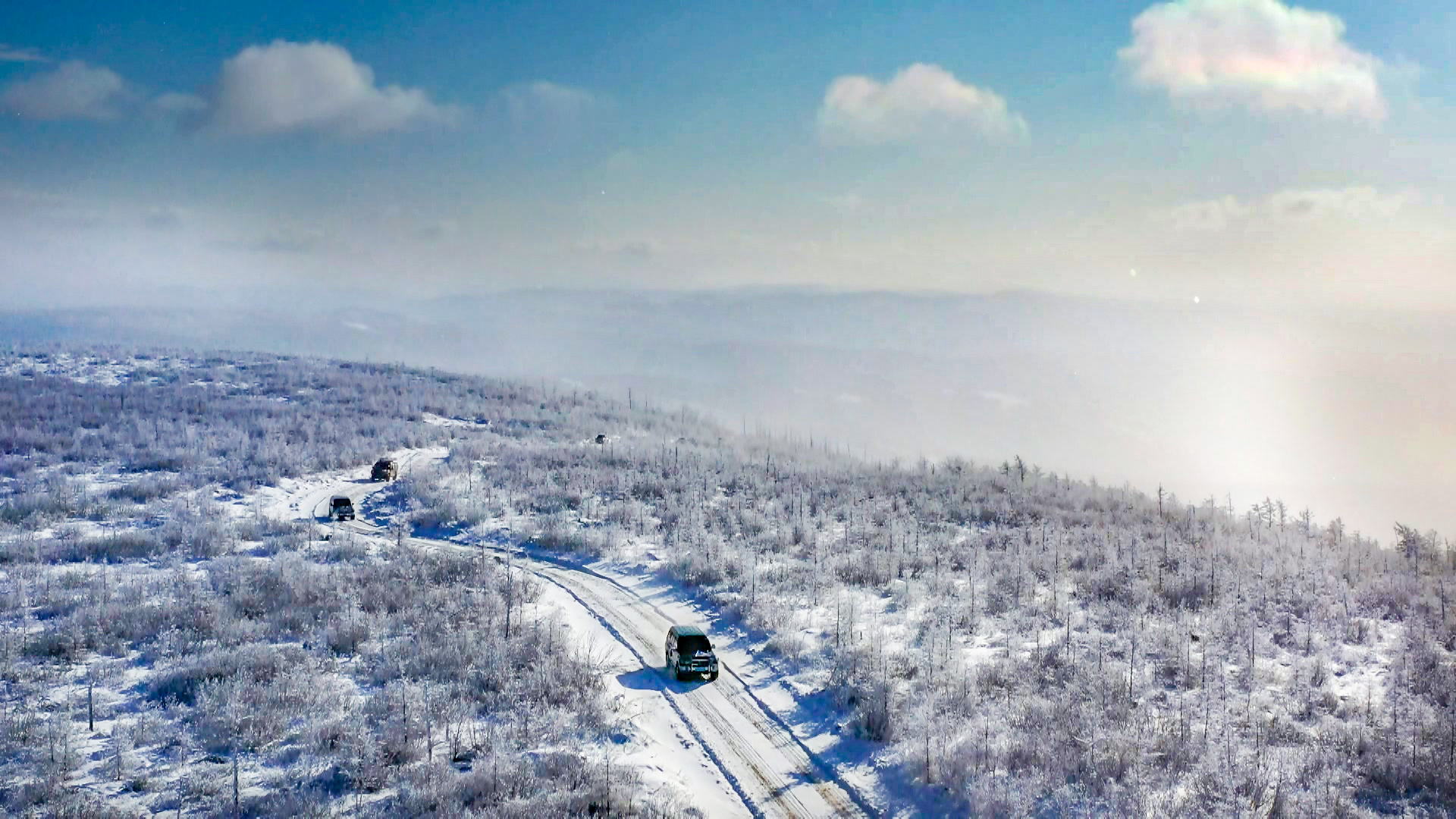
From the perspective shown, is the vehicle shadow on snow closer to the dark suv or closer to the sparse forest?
the dark suv

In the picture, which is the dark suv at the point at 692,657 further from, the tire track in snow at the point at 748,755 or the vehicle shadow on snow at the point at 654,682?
the tire track in snow at the point at 748,755

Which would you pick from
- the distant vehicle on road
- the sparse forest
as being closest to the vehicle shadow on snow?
the sparse forest

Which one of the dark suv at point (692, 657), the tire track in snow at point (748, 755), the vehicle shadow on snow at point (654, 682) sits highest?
the dark suv at point (692, 657)

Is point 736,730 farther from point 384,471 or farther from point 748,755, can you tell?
point 384,471

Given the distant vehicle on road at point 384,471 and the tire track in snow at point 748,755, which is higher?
the distant vehicle on road at point 384,471

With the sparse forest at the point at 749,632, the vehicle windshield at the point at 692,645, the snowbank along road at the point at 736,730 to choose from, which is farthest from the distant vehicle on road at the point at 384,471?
the vehicle windshield at the point at 692,645

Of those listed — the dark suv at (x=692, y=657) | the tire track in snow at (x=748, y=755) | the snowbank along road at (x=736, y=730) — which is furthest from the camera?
the dark suv at (x=692, y=657)

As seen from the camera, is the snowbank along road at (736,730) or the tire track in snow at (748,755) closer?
the tire track in snow at (748,755)

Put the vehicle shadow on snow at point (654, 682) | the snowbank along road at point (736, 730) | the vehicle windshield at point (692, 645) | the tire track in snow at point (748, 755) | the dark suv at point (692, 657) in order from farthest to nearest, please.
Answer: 1. the vehicle windshield at point (692, 645)
2. the dark suv at point (692, 657)
3. the vehicle shadow on snow at point (654, 682)
4. the snowbank along road at point (736, 730)
5. the tire track in snow at point (748, 755)
